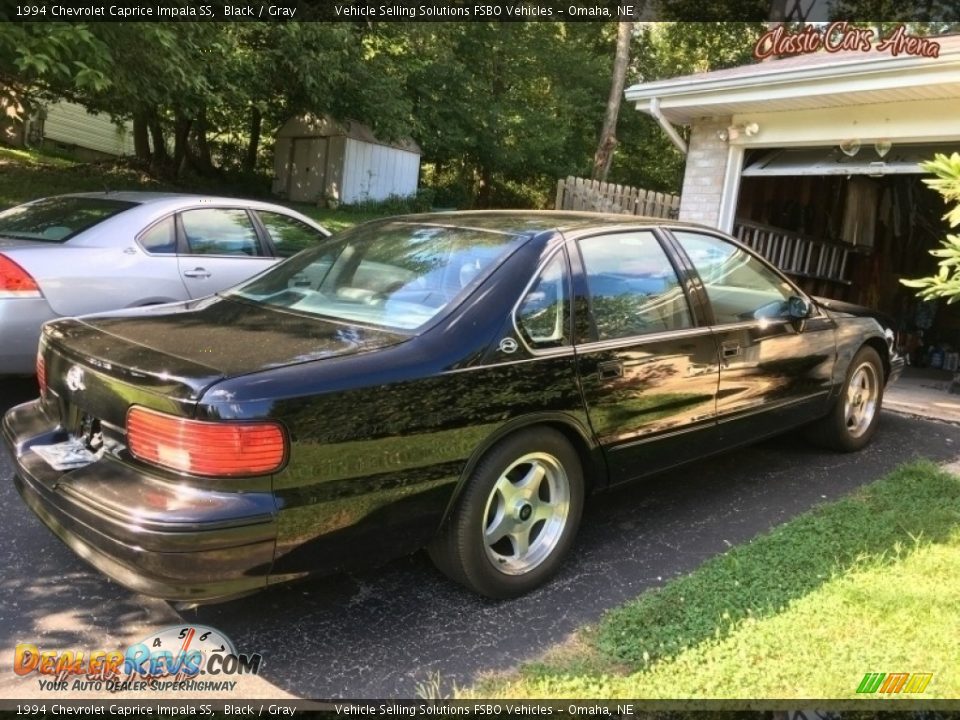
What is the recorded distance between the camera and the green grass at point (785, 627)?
8.73ft

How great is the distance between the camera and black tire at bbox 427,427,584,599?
9.89ft

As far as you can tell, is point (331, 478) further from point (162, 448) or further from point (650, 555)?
point (650, 555)

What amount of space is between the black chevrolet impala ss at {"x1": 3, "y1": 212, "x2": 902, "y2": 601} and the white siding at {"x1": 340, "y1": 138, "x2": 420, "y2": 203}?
1591 centimetres

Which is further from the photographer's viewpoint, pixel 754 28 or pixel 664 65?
pixel 664 65

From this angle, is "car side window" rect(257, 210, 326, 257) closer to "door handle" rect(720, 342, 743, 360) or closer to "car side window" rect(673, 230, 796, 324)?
"car side window" rect(673, 230, 796, 324)

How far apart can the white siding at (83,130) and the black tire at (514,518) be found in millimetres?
23255

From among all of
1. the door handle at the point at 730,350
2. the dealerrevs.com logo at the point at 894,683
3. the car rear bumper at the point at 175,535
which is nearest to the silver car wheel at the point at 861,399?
the door handle at the point at 730,350

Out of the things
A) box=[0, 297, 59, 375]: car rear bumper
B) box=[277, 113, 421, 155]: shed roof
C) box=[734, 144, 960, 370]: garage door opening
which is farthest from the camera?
box=[277, 113, 421, 155]: shed roof

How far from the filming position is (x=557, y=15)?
1002 inches

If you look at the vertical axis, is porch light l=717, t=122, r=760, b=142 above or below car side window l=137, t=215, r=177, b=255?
above

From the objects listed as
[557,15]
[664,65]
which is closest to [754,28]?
[664,65]

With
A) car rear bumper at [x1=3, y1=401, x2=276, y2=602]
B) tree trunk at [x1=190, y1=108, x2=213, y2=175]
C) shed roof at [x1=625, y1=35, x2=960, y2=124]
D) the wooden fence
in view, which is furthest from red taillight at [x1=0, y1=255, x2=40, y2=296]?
tree trunk at [x1=190, y1=108, x2=213, y2=175]

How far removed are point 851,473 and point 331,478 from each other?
151 inches

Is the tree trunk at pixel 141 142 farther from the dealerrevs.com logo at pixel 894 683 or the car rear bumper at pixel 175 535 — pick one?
the dealerrevs.com logo at pixel 894 683
